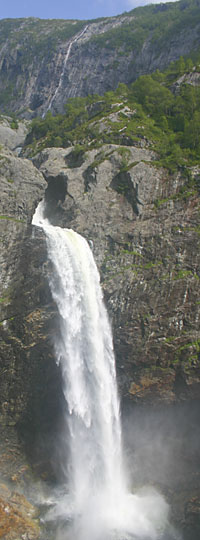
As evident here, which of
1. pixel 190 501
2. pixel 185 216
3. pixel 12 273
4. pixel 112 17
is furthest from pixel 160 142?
pixel 112 17

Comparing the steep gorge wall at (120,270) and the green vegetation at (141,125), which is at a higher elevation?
the green vegetation at (141,125)

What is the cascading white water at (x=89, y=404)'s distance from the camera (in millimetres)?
17766

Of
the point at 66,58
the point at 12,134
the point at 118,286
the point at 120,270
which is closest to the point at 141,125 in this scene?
the point at 120,270

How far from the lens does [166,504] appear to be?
18.7 meters

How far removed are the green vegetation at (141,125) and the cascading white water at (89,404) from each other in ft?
28.9

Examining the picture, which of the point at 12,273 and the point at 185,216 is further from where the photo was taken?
the point at 185,216

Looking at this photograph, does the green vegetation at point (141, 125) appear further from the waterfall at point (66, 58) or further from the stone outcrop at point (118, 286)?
the waterfall at point (66, 58)

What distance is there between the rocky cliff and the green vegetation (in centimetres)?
3377

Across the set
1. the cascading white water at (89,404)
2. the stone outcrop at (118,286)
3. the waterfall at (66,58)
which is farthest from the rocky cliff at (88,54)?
the cascading white water at (89,404)

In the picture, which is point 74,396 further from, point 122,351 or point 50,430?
point 122,351

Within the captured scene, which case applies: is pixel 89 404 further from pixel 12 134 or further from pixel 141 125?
pixel 12 134

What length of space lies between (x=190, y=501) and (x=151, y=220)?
1638 centimetres

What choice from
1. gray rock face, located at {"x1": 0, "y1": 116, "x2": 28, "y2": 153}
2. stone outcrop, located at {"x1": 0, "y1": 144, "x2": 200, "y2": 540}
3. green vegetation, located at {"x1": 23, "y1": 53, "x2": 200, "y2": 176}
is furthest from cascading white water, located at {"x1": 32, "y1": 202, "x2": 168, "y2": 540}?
gray rock face, located at {"x1": 0, "y1": 116, "x2": 28, "y2": 153}

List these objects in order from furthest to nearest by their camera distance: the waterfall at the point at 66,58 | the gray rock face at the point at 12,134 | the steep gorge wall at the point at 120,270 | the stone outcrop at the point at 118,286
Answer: the waterfall at the point at 66,58, the gray rock face at the point at 12,134, the steep gorge wall at the point at 120,270, the stone outcrop at the point at 118,286
